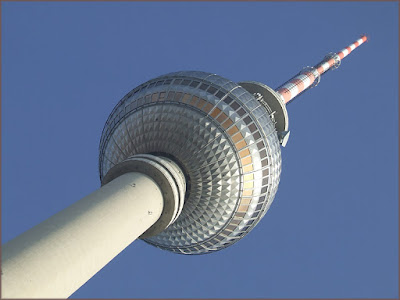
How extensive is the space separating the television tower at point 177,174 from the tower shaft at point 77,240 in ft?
0.23

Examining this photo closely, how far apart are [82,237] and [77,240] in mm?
360

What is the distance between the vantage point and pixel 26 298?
48.4ft

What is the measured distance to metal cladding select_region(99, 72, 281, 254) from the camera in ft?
94.4

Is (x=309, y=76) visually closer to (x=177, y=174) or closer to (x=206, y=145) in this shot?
(x=206, y=145)

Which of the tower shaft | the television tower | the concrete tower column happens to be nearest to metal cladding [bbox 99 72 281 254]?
the television tower

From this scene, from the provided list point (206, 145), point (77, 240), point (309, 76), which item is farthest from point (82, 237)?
point (309, 76)

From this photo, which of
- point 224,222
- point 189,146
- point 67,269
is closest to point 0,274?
point 67,269

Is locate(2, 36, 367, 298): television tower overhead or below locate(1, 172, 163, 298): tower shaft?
overhead

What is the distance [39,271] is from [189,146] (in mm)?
Result: 15684

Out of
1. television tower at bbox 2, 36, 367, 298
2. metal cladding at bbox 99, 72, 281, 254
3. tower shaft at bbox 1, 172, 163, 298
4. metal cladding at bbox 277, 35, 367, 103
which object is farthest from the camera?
metal cladding at bbox 277, 35, 367, 103

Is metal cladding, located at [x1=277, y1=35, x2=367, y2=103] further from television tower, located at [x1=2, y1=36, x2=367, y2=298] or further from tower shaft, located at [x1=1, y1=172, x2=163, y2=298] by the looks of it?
tower shaft, located at [x1=1, y1=172, x2=163, y2=298]

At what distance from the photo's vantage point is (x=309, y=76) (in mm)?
55562

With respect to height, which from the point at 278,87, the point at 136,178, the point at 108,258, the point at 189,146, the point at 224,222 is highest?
the point at 278,87

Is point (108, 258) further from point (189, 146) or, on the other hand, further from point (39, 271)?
point (189, 146)
